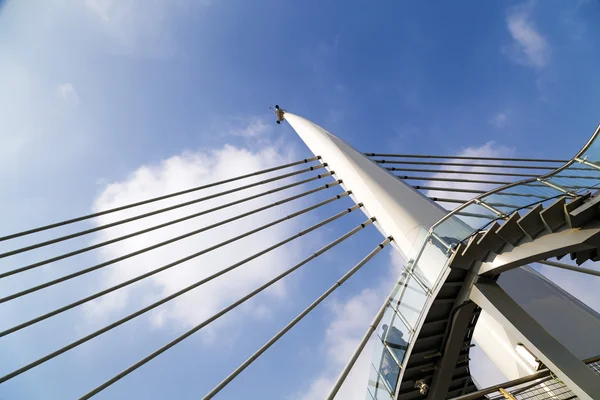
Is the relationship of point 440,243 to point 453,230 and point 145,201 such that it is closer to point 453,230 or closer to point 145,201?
point 453,230

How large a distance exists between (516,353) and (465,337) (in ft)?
2.56

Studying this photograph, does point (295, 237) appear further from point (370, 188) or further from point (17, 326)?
point (17, 326)

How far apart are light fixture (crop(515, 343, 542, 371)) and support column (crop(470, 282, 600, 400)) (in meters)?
1.35

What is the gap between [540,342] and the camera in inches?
183

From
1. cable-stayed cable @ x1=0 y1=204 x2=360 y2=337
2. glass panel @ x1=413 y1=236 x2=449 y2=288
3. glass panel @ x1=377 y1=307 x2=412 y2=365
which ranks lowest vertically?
Answer: glass panel @ x1=377 y1=307 x2=412 y2=365

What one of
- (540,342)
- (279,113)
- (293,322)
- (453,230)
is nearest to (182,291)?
(293,322)

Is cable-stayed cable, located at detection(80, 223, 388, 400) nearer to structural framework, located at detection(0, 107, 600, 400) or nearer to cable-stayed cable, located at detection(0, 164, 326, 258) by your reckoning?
structural framework, located at detection(0, 107, 600, 400)

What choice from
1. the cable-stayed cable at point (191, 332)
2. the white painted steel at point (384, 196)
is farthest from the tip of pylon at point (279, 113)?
the cable-stayed cable at point (191, 332)

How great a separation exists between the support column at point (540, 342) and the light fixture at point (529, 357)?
4.44 ft

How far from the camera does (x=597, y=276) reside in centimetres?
616

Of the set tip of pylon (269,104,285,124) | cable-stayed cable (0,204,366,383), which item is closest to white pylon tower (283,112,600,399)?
cable-stayed cable (0,204,366,383)

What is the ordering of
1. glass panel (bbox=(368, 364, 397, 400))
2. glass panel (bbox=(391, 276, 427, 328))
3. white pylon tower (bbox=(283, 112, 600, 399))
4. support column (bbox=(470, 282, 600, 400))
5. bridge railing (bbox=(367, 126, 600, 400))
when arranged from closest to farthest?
support column (bbox=(470, 282, 600, 400)), white pylon tower (bbox=(283, 112, 600, 399)), bridge railing (bbox=(367, 126, 600, 400)), glass panel (bbox=(391, 276, 427, 328)), glass panel (bbox=(368, 364, 397, 400))

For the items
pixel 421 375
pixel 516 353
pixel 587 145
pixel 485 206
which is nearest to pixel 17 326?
pixel 421 375

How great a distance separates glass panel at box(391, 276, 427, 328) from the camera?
5625mm
